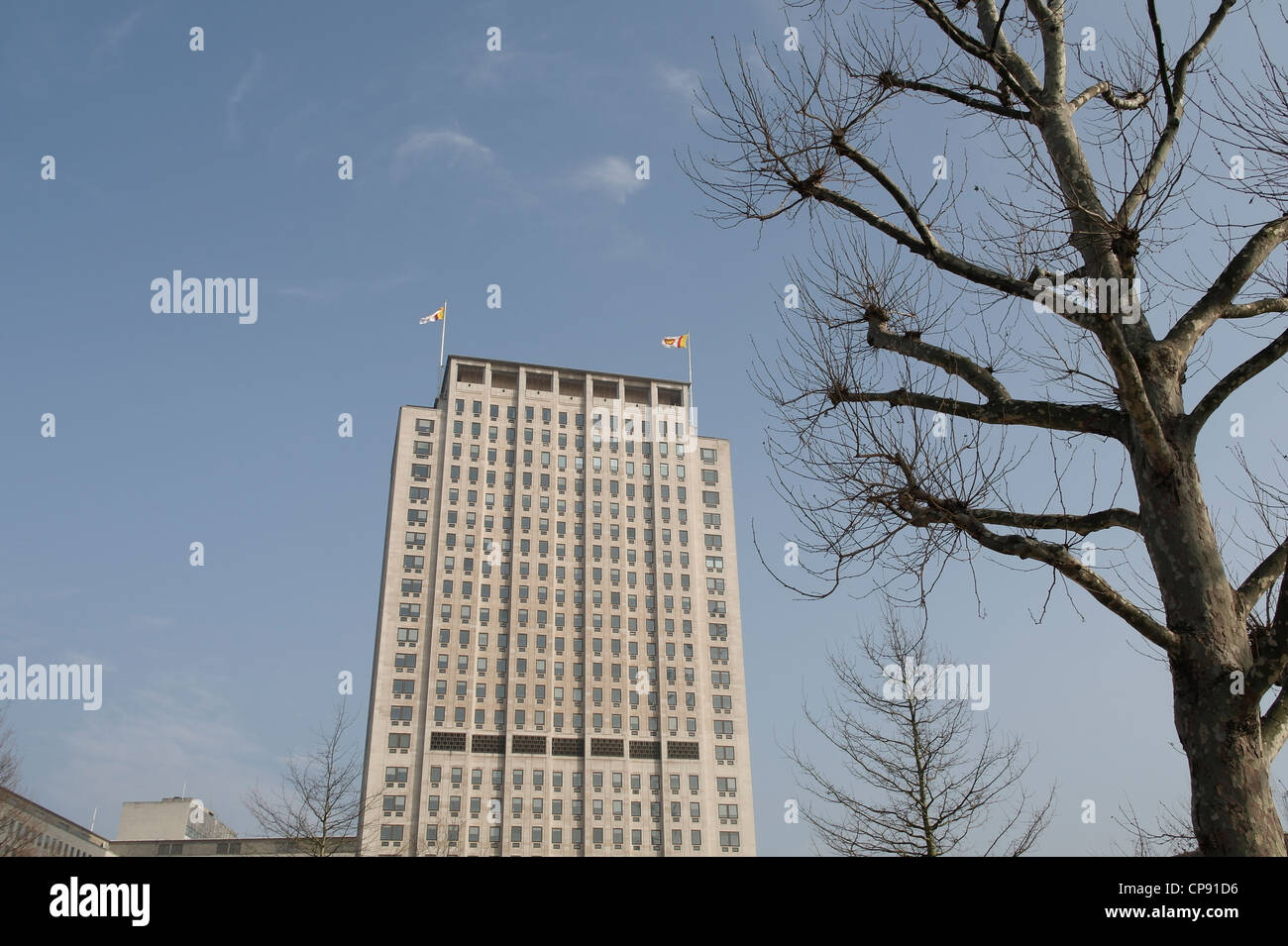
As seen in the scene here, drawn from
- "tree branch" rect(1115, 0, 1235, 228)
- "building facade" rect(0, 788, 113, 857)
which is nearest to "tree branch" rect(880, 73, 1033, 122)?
"tree branch" rect(1115, 0, 1235, 228)

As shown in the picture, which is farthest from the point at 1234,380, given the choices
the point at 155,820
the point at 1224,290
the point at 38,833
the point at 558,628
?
the point at 155,820

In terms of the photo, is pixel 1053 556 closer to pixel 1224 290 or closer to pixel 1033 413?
pixel 1033 413

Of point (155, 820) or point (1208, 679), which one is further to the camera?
point (155, 820)

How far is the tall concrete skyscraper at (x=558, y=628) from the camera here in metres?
93.7

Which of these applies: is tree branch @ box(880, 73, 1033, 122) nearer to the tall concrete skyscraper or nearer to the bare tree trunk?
the bare tree trunk

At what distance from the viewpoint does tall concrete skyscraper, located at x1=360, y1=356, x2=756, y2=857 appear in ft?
307

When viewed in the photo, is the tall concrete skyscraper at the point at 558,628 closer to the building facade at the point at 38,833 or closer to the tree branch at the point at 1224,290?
the building facade at the point at 38,833

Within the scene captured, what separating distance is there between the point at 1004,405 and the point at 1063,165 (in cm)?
180

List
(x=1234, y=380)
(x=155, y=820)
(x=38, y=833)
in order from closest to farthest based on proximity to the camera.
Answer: (x=1234, y=380) → (x=38, y=833) → (x=155, y=820)

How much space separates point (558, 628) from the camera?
102m

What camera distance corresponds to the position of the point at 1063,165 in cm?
646

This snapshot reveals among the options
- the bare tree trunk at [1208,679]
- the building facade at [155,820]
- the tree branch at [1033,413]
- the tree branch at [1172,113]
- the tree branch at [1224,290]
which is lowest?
the building facade at [155,820]

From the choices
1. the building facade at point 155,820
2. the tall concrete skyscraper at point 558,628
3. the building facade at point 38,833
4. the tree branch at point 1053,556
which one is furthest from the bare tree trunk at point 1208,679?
the building facade at point 155,820

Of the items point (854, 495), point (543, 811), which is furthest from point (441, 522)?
point (854, 495)
